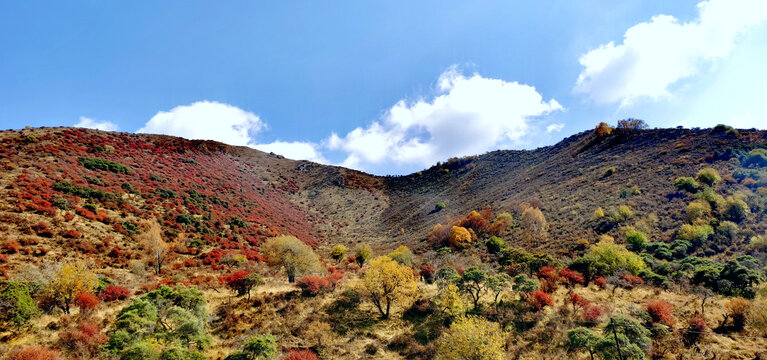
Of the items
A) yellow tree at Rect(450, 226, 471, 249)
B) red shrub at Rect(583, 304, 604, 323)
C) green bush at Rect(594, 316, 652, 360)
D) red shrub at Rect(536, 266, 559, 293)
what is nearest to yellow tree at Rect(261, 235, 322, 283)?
red shrub at Rect(536, 266, 559, 293)

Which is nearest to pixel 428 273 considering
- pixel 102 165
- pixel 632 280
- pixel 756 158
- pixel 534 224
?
pixel 632 280

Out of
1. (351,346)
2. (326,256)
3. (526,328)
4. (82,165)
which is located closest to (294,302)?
(351,346)

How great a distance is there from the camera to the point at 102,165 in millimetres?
49000

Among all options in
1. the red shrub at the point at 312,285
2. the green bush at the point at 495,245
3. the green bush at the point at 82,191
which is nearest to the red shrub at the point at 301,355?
the red shrub at the point at 312,285

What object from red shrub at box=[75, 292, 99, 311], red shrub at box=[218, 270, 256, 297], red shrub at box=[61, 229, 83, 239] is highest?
red shrub at box=[61, 229, 83, 239]

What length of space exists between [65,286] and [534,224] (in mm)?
51425

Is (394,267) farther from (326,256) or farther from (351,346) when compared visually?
(326,256)

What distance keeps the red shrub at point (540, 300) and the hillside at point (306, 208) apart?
3.26 m

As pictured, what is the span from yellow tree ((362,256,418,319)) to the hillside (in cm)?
194

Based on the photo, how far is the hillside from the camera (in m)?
27.8

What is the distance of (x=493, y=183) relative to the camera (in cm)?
7656

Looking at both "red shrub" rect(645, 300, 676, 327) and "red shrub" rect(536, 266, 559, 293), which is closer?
"red shrub" rect(645, 300, 676, 327)

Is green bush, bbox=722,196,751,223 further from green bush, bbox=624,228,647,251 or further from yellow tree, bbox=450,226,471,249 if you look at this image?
yellow tree, bbox=450,226,471,249

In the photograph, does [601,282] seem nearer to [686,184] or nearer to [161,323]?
[686,184]
